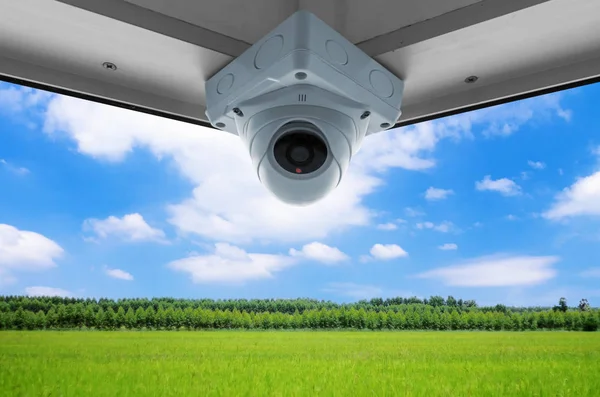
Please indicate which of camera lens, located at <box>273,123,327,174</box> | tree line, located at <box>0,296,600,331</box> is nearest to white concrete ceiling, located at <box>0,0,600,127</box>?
camera lens, located at <box>273,123,327,174</box>

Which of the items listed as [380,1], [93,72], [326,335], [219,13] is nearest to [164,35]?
[219,13]

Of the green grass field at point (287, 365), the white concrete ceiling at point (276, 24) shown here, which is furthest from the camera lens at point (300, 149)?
the green grass field at point (287, 365)

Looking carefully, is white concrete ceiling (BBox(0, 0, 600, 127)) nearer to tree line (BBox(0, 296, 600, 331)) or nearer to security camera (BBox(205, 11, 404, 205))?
security camera (BBox(205, 11, 404, 205))

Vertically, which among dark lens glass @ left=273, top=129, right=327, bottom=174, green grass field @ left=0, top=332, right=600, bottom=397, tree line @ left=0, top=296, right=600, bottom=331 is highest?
dark lens glass @ left=273, top=129, right=327, bottom=174

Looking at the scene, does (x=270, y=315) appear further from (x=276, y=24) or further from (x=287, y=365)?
(x=276, y=24)

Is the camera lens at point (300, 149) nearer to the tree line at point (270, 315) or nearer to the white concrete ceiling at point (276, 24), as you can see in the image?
the white concrete ceiling at point (276, 24)

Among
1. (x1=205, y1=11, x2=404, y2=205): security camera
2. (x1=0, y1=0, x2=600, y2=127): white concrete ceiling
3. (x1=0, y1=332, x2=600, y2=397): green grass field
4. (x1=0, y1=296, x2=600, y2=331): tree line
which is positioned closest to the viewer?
(x1=205, y1=11, x2=404, y2=205): security camera
